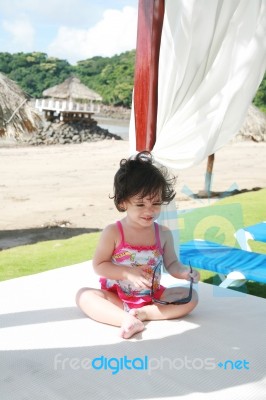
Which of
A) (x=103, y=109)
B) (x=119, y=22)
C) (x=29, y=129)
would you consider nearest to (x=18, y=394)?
(x=29, y=129)

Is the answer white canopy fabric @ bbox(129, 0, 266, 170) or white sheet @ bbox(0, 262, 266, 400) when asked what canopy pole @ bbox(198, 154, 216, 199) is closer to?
white canopy fabric @ bbox(129, 0, 266, 170)

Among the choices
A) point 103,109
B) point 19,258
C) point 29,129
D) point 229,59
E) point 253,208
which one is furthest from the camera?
point 103,109

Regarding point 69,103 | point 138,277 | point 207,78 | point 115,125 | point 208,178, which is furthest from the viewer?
point 115,125

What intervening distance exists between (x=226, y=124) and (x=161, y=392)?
1482 millimetres

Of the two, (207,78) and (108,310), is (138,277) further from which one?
(207,78)

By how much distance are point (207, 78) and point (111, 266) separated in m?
1.10

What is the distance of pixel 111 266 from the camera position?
1769 millimetres

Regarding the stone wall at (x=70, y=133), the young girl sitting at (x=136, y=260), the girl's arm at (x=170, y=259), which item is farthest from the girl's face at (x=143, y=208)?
the stone wall at (x=70, y=133)

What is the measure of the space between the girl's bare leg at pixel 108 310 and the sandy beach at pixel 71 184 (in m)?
1.71

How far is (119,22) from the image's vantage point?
1569 inches

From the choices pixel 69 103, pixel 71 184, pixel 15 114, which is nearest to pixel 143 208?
pixel 15 114

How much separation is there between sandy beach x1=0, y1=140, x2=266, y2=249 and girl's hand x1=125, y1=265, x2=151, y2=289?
1688 mm

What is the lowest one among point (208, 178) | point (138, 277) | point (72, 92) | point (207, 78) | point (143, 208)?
point (208, 178)

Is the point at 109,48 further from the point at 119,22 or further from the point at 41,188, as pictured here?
the point at 41,188
